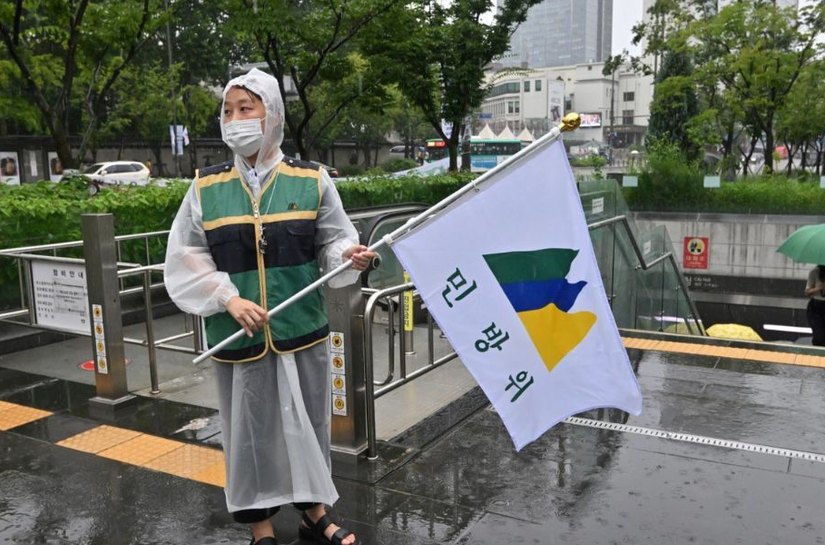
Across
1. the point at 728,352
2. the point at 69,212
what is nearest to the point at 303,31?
the point at 69,212

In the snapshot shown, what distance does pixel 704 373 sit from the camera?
6.04 metres

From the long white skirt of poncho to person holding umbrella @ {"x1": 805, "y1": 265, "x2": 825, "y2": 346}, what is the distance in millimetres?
7690

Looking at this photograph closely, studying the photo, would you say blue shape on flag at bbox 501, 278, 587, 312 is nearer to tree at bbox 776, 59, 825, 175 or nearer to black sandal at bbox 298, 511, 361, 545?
black sandal at bbox 298, 511, 361, 545

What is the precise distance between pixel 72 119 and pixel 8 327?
3227cm

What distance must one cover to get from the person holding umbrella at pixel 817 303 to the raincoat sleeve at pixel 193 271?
805 centimetres

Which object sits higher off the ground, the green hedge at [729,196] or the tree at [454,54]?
the tree at [454,54]

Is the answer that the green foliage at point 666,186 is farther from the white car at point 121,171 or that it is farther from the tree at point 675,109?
the white car at point 121,171

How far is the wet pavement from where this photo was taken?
3523 mm

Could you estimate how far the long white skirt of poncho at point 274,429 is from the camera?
3.08m

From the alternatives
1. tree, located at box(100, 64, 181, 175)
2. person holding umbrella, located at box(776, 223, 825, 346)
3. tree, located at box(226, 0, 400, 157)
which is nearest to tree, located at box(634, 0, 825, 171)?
tree, located at box(226, 0, 400, 157)

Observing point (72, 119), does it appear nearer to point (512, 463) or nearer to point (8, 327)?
point (8, 327)

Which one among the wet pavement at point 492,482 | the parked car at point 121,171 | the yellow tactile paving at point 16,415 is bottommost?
the wet pavement at point 492,482

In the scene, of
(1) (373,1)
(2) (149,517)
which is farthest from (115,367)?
(1) (373,1)

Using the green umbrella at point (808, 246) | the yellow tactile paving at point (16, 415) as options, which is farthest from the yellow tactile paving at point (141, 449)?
the green umbrella at point (808, 246)
